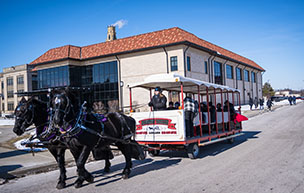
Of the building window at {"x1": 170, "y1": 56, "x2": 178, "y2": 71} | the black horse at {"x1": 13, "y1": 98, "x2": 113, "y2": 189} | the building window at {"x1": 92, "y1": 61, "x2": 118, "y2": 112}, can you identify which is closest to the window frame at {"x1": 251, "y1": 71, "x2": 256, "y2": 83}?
the building window at {"x1": 170, "y1": 56, "x2": 178, "y2": 71}

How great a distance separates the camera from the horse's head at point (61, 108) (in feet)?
17.3

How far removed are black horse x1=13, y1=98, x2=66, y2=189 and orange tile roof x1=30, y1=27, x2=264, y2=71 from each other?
2363 cm

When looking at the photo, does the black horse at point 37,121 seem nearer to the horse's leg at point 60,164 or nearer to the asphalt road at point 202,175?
the horse's leg at point 60,164

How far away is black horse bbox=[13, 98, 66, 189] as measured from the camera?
556cm

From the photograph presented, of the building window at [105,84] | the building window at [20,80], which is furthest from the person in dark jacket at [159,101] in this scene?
the building window at [20,80]

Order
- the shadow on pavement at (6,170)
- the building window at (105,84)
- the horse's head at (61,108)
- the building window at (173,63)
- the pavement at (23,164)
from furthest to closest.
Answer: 1. the building window at (105,84)
2. the building window at (173,63)
3. the pavement at (23,164)
4. the shadow on pavement at (6,170)
5. the horse's head at (61,108)

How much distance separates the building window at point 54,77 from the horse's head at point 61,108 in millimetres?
31265

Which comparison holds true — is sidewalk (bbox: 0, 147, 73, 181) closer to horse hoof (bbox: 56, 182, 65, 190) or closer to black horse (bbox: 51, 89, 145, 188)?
horse hoof (bbox: 56, 182, 65, 190)

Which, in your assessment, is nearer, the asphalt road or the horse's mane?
the asphalt road

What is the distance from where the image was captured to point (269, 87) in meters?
94.2

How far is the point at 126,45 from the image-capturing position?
33406mm

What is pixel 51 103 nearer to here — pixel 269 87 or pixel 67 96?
pixel 67 96

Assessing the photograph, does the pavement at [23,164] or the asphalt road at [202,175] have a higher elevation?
the asphalt road at [202,175]

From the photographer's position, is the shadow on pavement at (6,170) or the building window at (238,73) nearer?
the shadow on pavement at (6,170)
